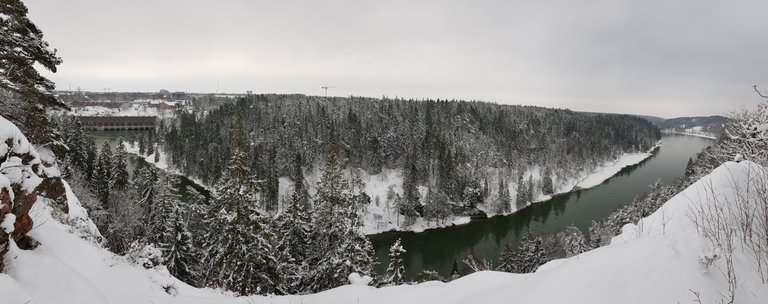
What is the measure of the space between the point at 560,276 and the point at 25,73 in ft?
55.2

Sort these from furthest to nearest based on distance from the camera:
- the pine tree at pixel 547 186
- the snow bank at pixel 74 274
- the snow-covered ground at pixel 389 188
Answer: the pine tree at pixel 547 186
the snow-covered ground at pixel 389 188
the snow bank at pixel 74 274

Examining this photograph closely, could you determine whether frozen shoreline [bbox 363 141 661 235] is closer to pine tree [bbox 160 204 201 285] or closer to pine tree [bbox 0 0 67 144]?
pine tree [bbox 160 204 201 285]

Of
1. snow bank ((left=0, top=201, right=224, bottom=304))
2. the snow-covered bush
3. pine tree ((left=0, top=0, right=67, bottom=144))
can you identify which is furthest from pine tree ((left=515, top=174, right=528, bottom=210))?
pine tree ((left=0, top=0, right=67, bottom=144))

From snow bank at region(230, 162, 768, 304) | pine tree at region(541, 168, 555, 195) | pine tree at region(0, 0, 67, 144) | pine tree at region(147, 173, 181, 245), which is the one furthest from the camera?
pine tree at region(541, 168, 555, 195)

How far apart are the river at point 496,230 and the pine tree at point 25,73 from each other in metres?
38.5

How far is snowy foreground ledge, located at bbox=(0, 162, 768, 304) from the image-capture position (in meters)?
5.44

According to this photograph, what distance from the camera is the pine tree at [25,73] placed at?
12.1 metres

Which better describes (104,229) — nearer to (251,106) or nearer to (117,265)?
(117,265)

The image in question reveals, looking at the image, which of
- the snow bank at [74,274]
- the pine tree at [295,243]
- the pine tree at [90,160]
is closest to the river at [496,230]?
the pine tree at [295,243]

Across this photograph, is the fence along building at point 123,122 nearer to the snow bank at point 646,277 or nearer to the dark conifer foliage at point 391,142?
the dark conifer foliage at point 391,142

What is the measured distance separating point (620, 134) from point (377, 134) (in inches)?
5032

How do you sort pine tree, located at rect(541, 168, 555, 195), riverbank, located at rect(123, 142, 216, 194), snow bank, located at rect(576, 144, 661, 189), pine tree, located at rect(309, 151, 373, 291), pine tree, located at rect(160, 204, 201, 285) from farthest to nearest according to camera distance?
snow bank, located at rect(576, 144, 661, 189)
riverbank, located at rect(123, 142, 216, 194)
pine tree, located at rect(541, 168, 555, 195)
pine tree, located at rect(160, 204, 201, 285)
pine tree, located at rect(309, 151, 373, 291)

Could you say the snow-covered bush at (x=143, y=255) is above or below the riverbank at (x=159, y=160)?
above

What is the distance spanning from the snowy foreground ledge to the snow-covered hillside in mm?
15
